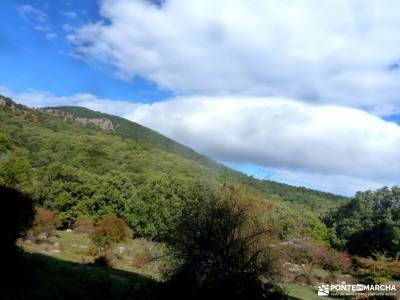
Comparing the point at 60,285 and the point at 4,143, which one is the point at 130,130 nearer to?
the point at 4,143


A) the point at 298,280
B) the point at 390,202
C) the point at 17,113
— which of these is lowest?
the point at 298,280

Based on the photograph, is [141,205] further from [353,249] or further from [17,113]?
[17,113]

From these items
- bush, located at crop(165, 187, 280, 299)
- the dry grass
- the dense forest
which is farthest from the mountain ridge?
the dry grass

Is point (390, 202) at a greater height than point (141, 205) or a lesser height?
greater

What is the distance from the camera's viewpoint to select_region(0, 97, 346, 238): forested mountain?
17.6 meters

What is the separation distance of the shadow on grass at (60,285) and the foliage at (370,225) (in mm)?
36898

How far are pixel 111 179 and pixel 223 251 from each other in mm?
45430

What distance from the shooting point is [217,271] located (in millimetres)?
9281

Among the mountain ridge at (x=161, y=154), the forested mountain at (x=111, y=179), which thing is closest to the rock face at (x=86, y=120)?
the mountain ridge at (x=161, y=154)

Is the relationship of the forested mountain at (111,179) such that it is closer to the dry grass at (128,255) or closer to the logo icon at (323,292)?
the dry grass at (128,255)

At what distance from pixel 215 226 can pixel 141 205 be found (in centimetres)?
3964

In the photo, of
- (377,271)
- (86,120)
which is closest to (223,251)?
(377,271)

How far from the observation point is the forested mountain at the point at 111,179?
17.6 metres

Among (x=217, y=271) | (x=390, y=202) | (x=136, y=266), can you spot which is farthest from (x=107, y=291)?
(x=390, y=202)
